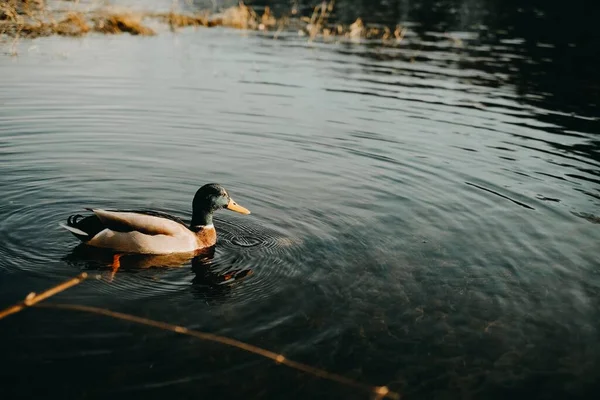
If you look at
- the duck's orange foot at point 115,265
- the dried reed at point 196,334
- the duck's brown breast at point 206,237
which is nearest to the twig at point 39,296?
the dried reed at point 196,334

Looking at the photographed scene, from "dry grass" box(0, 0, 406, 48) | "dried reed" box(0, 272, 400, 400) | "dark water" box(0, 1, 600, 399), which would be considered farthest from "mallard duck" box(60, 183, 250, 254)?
"dry grass" box(0, 0, 406, 48)

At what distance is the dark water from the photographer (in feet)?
21.6

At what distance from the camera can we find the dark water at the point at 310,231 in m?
6.57

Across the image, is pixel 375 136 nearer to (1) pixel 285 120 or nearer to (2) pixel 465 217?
(1) pixel 285 120

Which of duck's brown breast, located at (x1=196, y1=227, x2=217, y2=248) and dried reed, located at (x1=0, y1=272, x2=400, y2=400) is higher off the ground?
duck's brown breast, located at (x1=196, y1=227, x2=217, y2=248)

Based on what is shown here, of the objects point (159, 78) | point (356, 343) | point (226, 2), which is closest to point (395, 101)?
point (159, 78)

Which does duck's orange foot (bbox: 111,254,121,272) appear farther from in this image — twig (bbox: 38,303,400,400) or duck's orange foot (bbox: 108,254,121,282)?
twig (bbox: 38,303,400,400)

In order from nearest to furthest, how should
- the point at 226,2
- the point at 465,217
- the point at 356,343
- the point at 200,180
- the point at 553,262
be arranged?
1. the point at 356,343
2. the point at 553,262
3. the point at 465,217
4. the point at 200,180
5. the point at 226,2

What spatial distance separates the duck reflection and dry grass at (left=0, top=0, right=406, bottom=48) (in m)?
17.8

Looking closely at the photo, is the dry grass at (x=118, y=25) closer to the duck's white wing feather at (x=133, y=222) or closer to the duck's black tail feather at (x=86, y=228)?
the duck's black tail feather at (x=86, y=228)

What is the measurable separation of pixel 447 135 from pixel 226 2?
151 feet

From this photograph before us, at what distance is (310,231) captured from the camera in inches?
406

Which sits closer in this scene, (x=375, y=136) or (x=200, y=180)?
(x=200, y=180)

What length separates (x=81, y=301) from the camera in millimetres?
7547
